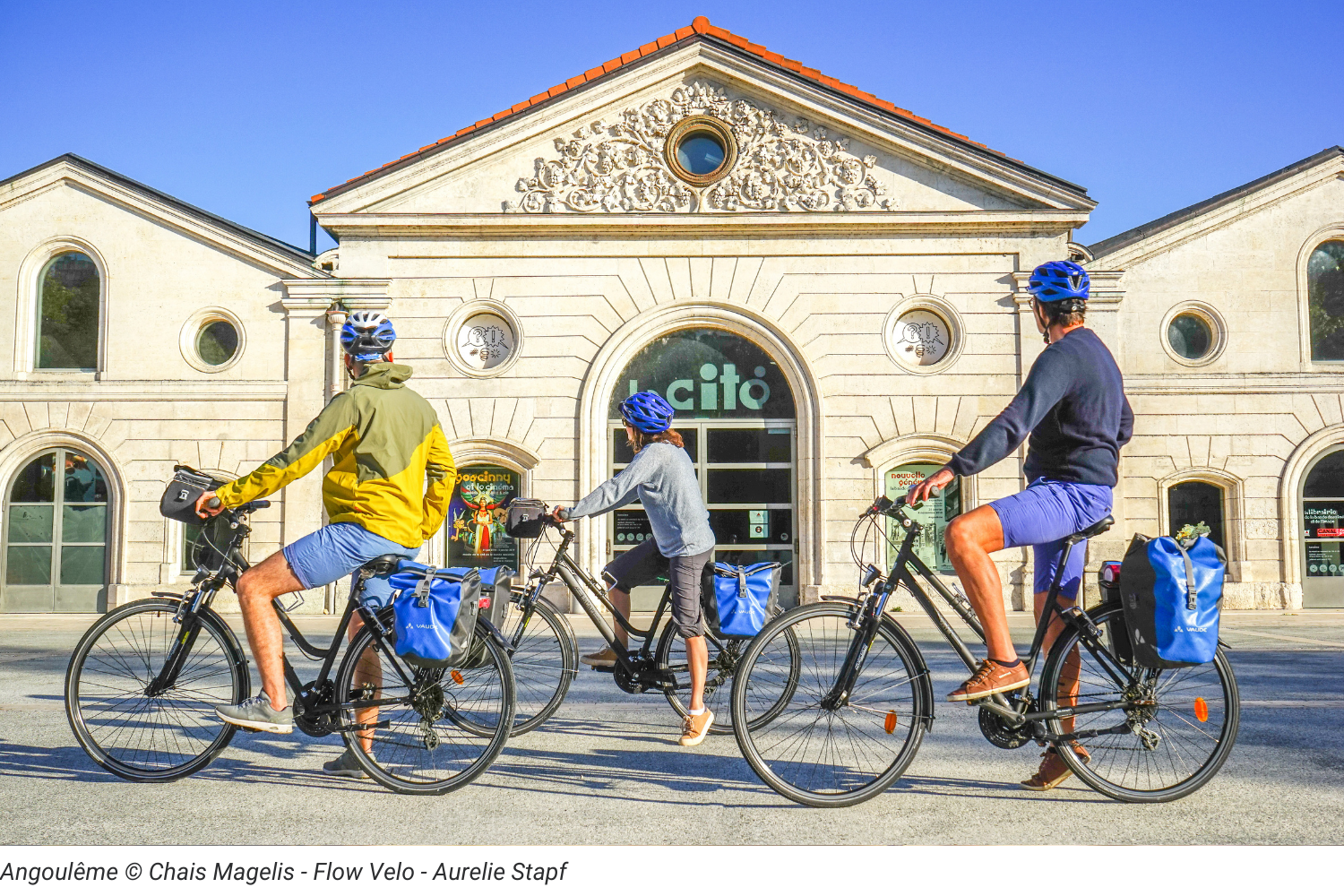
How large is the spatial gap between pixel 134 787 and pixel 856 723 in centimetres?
320

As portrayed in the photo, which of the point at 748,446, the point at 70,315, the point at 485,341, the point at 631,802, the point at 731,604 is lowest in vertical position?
the point at 631,802

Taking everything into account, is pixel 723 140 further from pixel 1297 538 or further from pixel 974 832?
pixel 974 832

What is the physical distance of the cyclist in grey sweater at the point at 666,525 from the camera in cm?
527

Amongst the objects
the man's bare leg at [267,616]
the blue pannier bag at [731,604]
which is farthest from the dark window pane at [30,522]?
the blue pannier bag at [731,604]

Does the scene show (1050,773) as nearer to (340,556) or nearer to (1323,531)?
(340,556)

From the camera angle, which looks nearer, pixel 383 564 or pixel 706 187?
→ pixel 383 564

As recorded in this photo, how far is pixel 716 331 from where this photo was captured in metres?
17.1

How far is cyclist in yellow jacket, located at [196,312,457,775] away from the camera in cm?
436

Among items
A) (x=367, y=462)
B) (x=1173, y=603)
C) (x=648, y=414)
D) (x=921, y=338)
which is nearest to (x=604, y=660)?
(x=648, y=414)

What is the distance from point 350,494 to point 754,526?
12.7m

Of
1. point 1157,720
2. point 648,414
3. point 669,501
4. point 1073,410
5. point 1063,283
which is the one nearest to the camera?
point 1073,410

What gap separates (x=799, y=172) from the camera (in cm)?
1698

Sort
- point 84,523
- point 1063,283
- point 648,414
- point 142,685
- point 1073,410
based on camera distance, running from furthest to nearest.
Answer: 1. point 84,523
2. point 648,414
3. point 142,685
4. point 1063,283
5. point 1073,410

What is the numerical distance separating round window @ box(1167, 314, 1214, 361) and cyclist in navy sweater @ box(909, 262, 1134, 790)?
14.3 m
